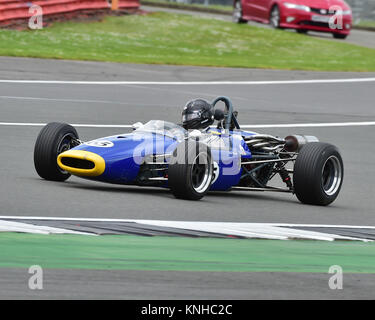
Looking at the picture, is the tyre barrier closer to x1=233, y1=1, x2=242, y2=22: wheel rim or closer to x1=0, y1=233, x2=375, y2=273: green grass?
x1=233, y1=1, x2=242, y2=22: wheel rim

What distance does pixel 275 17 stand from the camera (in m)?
30.0

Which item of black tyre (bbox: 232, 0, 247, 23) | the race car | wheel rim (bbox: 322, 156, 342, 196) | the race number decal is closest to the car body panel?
black tyre (bbox: 232, 0, 247, 23)

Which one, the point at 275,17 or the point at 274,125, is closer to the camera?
the point at 274,125

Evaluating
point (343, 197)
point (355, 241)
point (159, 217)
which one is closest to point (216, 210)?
point (159, 217)

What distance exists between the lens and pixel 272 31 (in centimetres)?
2938

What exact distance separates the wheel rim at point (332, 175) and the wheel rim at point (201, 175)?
4.86 ft

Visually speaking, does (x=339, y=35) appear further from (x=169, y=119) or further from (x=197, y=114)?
(x=197, y=114)

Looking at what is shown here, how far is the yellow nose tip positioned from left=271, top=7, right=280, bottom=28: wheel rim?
782 inches

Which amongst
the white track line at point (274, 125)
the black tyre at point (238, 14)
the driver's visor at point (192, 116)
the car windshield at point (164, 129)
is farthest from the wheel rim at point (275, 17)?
the car windshield at point (164, 129)

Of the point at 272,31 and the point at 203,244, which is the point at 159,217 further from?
the point at 272,31

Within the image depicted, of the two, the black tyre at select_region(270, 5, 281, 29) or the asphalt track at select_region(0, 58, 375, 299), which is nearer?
the asphalt track at select_region(0, 58, 375, 299)

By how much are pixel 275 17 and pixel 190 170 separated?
20.2 metres

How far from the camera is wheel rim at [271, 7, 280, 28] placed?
2989 centimetres

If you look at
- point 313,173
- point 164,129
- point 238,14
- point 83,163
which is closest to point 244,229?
point 83,163
